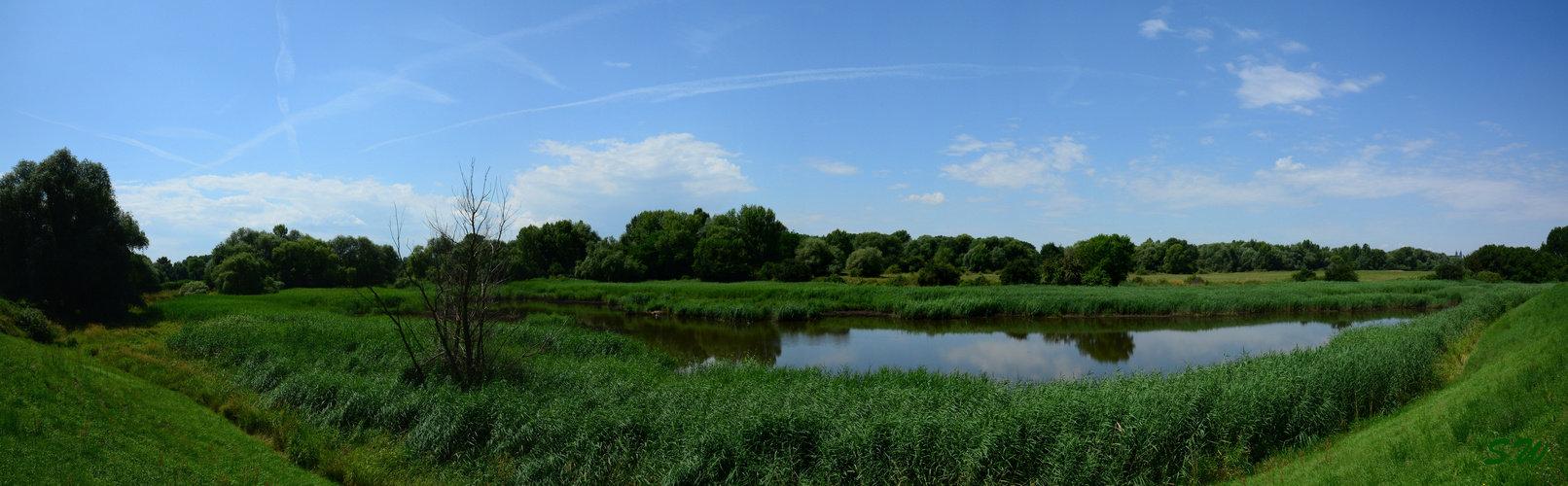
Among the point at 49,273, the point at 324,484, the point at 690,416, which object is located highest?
the point at 49,273

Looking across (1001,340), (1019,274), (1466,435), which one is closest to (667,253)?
(1019,274)

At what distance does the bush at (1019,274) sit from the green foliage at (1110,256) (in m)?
4.43

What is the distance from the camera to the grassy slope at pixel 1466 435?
522 centimetres

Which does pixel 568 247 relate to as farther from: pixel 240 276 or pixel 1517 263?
pixel 1517 263

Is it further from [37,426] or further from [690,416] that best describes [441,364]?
[690,416]

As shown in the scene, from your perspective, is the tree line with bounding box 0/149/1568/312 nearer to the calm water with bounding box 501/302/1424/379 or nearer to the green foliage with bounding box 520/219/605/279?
the green foliage with bounding box 520/219/605/279

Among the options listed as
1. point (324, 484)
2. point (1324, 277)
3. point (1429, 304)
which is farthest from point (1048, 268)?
point (324, 484)

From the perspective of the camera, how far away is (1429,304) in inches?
1228

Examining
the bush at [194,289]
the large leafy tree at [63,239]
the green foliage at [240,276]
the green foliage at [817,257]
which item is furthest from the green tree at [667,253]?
the large leafy tree at [63,239]

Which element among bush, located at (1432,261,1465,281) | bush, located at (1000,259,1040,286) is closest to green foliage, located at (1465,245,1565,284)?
bush, located at (1432,261,1465,281)

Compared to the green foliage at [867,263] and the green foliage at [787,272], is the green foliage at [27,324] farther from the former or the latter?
the green foliage at [867,263]

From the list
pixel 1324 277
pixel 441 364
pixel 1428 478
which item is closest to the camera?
pixel 1428 478

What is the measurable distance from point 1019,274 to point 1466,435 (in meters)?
39.5

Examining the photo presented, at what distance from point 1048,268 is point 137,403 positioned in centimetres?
4648
